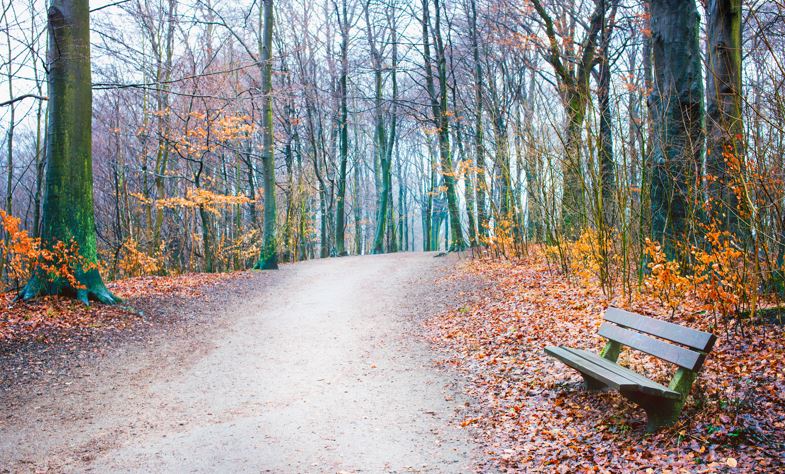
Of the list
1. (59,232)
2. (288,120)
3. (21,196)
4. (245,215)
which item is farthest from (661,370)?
(21,196)

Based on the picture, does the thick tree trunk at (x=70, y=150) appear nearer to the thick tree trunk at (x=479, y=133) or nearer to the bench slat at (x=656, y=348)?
the bench slat at (x=656, y=348)

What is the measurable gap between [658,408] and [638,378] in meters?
0.27

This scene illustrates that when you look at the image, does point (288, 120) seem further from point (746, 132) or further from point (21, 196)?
point (21, 196)

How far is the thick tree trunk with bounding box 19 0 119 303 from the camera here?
775cm

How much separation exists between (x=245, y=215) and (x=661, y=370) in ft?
79.9

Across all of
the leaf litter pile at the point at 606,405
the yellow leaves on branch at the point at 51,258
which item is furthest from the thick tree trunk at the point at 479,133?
the yellow leaves on branch at the point at 51,258

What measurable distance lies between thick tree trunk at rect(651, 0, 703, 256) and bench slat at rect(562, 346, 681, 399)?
7.73 ft

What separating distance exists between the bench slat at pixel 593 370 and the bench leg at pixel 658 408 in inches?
3.8

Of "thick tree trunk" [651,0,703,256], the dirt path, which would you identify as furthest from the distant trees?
the dirt path

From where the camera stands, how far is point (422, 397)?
5.11 m

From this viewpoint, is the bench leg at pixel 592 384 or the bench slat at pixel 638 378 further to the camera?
the bench leg at pixel 592 384

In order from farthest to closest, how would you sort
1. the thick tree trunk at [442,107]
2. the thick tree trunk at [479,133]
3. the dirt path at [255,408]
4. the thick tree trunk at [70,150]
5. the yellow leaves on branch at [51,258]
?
the thick tree trunk at [442,107]
the thick tree trunk at [479,133]
the thick tree trunk at [70,150]
the yellow leaves on branch at [51,258]
the dirt path at [255,408]

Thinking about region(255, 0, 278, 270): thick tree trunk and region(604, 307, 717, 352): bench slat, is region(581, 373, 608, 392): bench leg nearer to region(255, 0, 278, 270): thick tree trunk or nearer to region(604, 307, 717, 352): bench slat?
region(604, 307, 717, 352): bench slat

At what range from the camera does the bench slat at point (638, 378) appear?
135 inches
